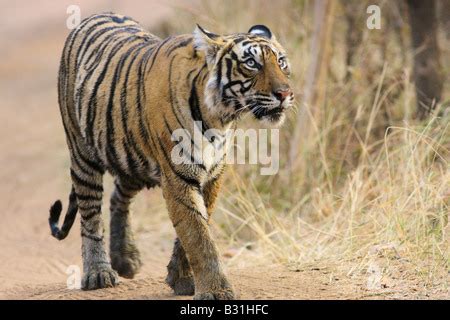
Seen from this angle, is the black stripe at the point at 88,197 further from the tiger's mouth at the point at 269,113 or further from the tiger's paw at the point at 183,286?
the tiger's mouth at the point at 269,113

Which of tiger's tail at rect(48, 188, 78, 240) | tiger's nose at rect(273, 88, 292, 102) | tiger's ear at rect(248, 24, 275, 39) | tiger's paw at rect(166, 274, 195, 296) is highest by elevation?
tiger's ear at rect(248, 24, 275, 39)

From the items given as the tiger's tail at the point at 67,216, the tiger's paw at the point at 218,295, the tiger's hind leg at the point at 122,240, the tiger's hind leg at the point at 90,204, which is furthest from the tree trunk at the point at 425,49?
the tiger's paw at the point at 218,295

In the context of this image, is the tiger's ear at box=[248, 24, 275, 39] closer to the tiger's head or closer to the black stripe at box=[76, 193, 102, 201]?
the tiger's head

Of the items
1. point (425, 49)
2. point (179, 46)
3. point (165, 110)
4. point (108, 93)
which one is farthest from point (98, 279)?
point (425, 49)

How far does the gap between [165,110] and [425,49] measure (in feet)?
16.2

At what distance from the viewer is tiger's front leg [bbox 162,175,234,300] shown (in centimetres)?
533

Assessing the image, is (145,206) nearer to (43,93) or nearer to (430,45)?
(430,45)

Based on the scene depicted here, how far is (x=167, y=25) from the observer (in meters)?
13.2

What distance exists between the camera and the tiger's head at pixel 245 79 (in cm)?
532

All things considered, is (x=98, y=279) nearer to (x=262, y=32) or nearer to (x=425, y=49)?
(x=262, y=32)

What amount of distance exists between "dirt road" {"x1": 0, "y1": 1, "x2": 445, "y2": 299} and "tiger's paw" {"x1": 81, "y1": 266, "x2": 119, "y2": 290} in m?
0.11

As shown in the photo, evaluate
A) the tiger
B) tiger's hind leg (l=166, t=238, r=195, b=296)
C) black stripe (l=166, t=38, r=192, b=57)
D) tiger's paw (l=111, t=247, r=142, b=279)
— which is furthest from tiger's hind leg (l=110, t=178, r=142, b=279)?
black stripe (l=166, t=38, r=192, b=57)
